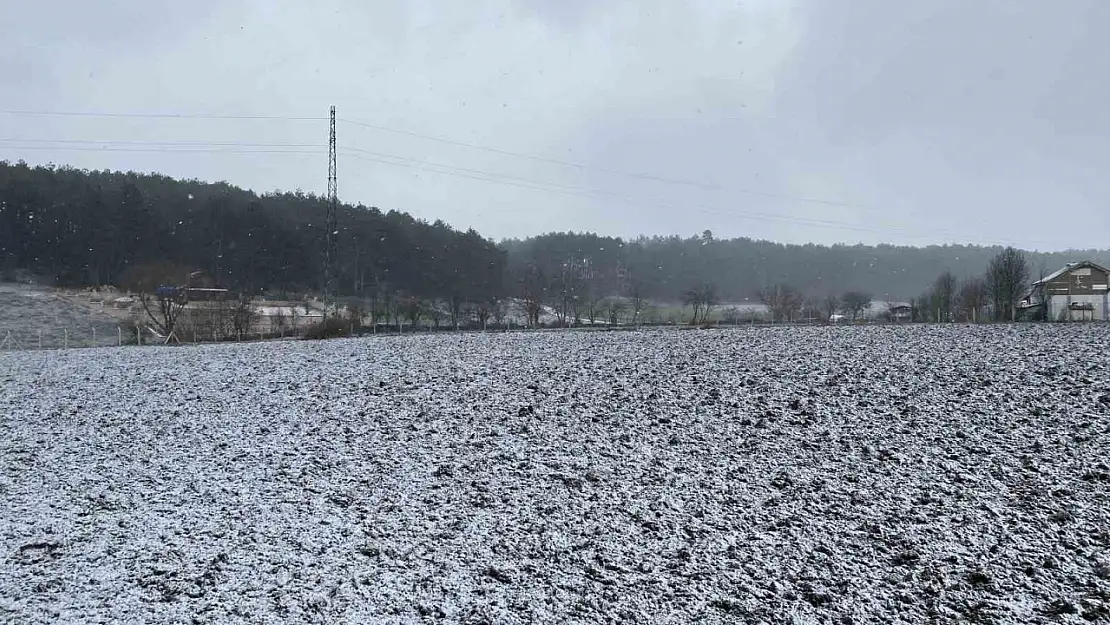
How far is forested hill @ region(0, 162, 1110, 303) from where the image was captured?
60062 mm

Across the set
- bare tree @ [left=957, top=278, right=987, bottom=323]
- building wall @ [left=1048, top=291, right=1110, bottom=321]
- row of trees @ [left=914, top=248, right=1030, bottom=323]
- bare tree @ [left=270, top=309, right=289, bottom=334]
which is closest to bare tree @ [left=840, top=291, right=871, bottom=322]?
row of trees @ [left=914, top=248, right=1030, bottom=323]

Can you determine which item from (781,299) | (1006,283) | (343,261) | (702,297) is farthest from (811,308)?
(343,261)

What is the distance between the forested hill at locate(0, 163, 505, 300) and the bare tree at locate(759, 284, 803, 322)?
26725 mm

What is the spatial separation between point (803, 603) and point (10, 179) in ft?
262

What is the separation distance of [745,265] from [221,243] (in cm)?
6341

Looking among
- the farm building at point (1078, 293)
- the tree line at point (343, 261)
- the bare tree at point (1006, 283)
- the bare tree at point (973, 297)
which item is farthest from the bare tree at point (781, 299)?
the farm building at point (1078, 293)

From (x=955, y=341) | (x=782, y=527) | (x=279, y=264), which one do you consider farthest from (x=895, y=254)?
(x=782, y=527)

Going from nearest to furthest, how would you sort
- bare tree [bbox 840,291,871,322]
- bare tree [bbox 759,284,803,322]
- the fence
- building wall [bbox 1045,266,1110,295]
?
building wall [bbox 1045,266,1110,295]
the fence
bare tree [bbox 759,284,803,322]
bare tree [bbox 840,291,871,322]

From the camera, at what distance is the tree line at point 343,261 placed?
59.6 metres

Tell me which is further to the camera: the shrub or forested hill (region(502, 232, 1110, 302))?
forested hill (region(502, 232, 1110, 302))

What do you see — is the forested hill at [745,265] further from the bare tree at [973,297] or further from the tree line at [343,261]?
→ the bare tree at [973,297]

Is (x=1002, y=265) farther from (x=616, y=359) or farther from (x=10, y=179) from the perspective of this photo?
(x=10, y=179)

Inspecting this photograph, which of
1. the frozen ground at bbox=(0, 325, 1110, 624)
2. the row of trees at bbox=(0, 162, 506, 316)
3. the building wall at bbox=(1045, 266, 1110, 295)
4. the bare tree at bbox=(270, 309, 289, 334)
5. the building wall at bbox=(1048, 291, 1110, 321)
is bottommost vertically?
the frozen ground at bbox=(0, 325, 1110, 624)

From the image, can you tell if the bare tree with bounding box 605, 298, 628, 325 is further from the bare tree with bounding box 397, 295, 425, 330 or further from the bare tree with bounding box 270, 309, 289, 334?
the bare tree with bounding box 270, 309, 289, 334
